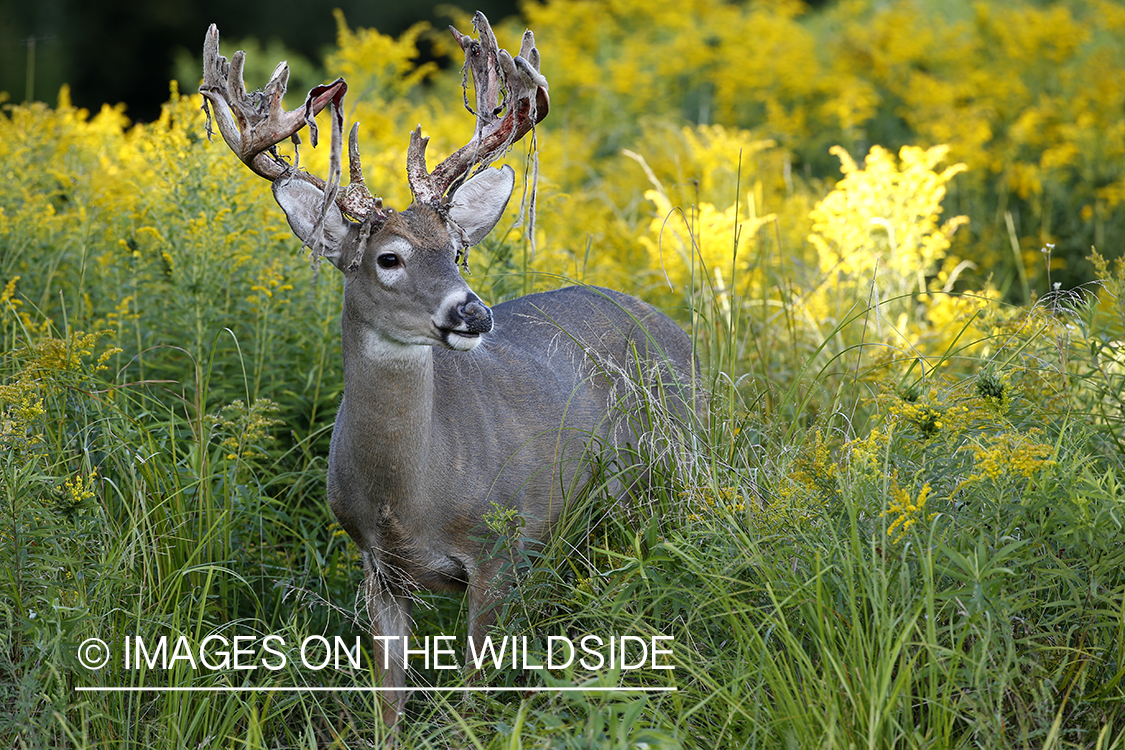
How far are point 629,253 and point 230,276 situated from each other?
8.40 ft

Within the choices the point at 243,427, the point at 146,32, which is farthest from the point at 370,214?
the point at 146,32

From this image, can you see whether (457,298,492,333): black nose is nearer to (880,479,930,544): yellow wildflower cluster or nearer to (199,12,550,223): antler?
(199,12,550,223): antler

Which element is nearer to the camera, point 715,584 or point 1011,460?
point 1011,460

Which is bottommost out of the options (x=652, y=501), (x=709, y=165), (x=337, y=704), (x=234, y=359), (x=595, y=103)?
(x=337, y=704)

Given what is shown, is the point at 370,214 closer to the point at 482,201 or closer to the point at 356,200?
the point at 356,200

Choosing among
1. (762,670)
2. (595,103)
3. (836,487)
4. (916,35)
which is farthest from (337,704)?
(916,35)

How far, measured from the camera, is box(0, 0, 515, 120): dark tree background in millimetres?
17875

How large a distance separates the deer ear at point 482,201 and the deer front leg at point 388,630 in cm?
105

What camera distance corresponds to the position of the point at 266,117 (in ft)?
10.3

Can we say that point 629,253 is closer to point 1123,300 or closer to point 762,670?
point 1123,300

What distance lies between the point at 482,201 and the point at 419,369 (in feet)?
1.95

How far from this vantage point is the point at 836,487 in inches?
114

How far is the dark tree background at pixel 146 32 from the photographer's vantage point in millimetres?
17875

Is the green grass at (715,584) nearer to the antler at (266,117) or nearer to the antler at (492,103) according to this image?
the antler at (266,117)
